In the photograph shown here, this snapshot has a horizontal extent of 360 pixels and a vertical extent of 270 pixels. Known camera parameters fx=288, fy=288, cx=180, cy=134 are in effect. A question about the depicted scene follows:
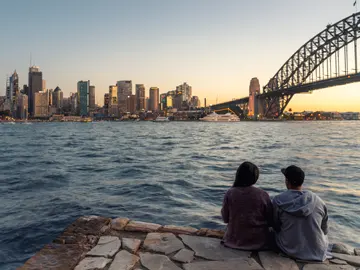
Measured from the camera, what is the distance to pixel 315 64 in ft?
273

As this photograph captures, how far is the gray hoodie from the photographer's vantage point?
3408 mm

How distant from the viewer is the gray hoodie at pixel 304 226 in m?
3.41

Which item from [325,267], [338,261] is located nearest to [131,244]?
[325,267]

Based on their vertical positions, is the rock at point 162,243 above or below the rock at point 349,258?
above

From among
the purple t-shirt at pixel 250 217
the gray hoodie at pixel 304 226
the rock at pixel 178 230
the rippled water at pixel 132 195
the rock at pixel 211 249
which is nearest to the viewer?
the gray hoodie at pixel 304 226

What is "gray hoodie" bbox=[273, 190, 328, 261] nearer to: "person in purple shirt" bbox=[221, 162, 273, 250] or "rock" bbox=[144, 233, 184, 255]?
"person in purple shirt" bbox=[221, 162, 273, 250]

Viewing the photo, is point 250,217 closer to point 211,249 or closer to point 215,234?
point 211,249

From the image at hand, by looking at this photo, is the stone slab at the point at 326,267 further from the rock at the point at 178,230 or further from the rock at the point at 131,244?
the rock at the point at 131,244

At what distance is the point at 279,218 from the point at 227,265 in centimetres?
89

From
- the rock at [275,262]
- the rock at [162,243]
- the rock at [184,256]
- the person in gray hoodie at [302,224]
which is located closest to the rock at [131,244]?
the rock at [162,243]

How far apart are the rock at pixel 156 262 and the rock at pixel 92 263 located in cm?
44

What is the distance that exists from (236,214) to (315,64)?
298 feet

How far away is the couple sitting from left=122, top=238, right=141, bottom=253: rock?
1184 millimetres

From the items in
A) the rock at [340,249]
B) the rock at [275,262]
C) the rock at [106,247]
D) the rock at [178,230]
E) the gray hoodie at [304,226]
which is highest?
the gray hoodie at [304,226]
